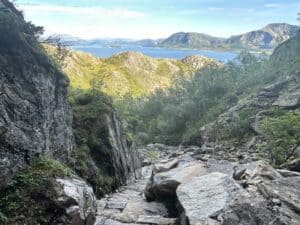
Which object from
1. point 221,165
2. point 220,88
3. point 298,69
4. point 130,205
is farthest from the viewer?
point 220,88

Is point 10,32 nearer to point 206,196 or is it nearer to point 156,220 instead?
point 156,220

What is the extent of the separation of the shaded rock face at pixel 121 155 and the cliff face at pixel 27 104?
3.53 meters

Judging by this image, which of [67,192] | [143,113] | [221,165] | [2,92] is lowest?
[143,113]

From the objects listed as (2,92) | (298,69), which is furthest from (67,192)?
(298,69)

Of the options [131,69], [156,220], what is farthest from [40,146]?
[131,69]

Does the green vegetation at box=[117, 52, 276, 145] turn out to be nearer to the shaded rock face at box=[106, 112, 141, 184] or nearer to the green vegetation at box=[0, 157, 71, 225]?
the shaded rock face at box=[106, 112, 141, 184]

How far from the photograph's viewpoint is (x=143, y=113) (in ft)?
232

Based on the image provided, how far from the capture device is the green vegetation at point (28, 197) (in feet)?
34.8

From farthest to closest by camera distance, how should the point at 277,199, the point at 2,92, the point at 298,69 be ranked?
1. the point at 298,69
2. the point at 2,92
3. the point at 277,199

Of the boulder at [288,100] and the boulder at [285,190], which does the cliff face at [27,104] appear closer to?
the boulder at [285,190]

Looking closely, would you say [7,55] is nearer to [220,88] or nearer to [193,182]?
[193,182]

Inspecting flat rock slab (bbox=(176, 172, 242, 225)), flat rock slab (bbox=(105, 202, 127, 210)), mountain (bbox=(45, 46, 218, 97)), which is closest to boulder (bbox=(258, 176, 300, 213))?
flat rock slab (bbox=(176, 172, 242, 225))

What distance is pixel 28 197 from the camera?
11180 millimetres

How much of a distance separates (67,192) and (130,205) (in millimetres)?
4666
